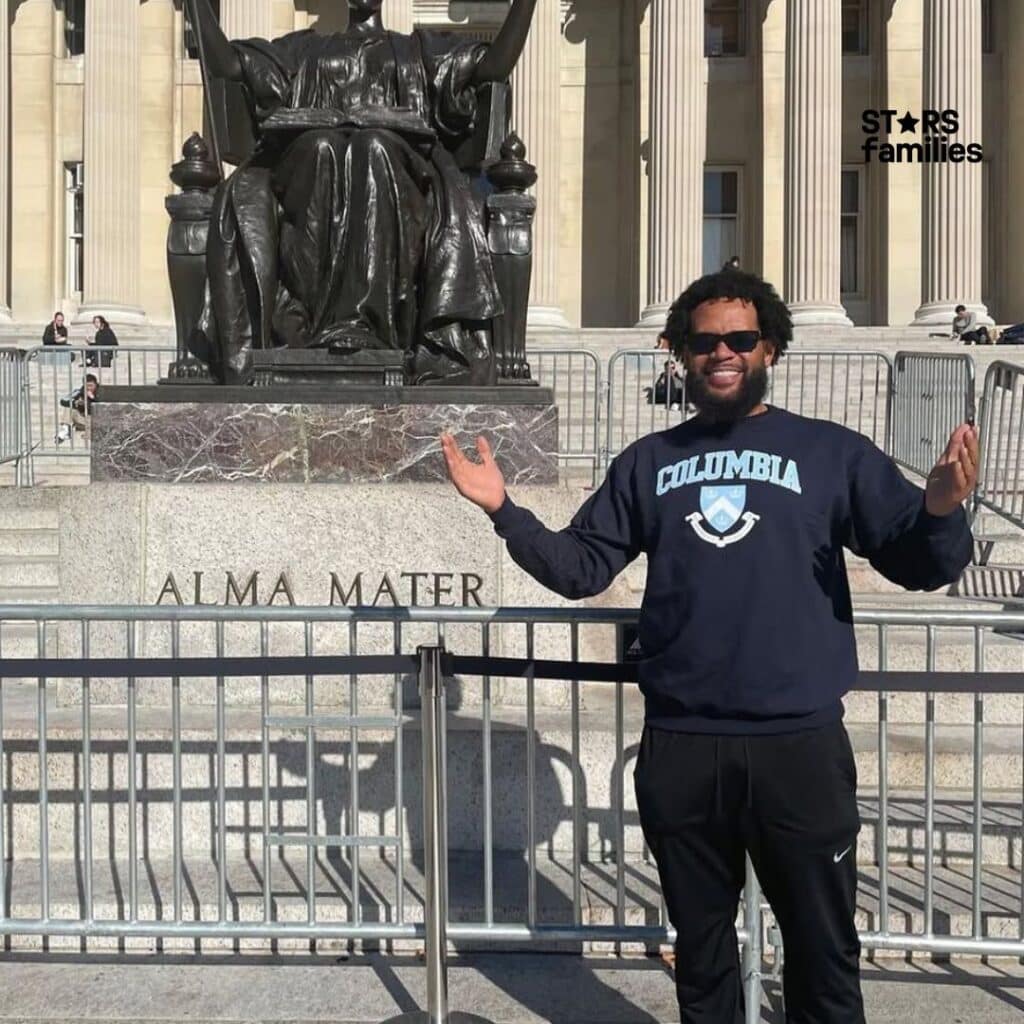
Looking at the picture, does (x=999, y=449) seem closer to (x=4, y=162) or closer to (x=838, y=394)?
(x=838, y=394)

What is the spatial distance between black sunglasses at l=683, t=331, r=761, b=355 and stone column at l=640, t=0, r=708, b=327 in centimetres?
2271

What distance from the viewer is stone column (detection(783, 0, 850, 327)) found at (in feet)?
83.5

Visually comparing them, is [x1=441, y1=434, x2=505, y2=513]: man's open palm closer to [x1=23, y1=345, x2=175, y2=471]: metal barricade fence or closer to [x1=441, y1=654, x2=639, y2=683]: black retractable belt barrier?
[x1=441, y1=654, x2=639, y2=683]: black retractable belt barrier

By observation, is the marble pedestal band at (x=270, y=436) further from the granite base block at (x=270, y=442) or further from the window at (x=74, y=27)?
the window at (x=74, y=27)

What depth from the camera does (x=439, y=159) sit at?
677 centimetres

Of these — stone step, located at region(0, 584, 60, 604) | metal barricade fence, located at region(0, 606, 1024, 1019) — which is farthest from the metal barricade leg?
stone step, located at region(0, 584, 60, 604)

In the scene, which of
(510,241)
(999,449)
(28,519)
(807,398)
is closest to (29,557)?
(28,519)

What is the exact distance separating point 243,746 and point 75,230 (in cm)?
2772

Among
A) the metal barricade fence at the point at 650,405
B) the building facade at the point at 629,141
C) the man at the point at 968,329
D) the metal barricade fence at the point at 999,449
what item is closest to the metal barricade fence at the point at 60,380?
the metal barricade fence at the point at 650,405

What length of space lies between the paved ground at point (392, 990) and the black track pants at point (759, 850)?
0.87 meters

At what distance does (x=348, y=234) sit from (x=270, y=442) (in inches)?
45.6

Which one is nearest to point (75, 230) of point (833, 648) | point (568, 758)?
point (568, 758)

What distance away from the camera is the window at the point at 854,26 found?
30.8 metres

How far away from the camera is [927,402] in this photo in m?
11.8
